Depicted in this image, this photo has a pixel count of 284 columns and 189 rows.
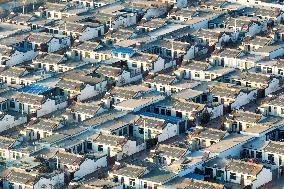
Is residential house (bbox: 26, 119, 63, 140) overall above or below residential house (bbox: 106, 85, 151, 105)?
below

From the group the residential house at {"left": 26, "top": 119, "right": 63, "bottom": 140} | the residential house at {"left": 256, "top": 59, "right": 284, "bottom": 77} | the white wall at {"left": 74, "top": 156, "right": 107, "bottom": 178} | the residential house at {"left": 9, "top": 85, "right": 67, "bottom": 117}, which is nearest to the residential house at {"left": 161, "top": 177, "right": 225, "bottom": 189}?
the white wall at {"left": 74, "top": 156, "right": 107, "bottom": 178}

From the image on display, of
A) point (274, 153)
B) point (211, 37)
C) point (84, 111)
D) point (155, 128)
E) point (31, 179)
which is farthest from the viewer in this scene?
point (211, 37)

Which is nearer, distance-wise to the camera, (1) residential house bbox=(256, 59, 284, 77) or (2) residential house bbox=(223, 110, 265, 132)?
(2) residential house bbox=(223, 110, 265, 132)

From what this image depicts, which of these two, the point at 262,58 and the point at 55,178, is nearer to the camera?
the point at 55,178

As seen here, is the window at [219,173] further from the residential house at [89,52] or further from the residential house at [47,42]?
the residential house at [47,42]

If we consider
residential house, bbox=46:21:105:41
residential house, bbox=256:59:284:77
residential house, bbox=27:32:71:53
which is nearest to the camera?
residential house, bbox=256:59:284:77

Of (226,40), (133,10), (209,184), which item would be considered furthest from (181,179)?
(133,10)

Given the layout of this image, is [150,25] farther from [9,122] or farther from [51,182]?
[51,182]

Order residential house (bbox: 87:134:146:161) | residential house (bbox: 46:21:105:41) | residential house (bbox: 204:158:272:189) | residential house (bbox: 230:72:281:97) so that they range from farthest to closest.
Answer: residential house (bbox: 46:21:105:41) → residential house (bbox: 230:72:281:97) → residential house (bbox: 87:134:146:161) → residential house (bbox: 204:158:272:189)

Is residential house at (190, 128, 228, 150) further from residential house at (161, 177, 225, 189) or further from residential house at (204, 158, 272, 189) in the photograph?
residential house at (161, 177, 225, 189)

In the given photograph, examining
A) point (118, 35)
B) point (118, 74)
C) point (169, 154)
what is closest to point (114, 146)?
point (169, 154)

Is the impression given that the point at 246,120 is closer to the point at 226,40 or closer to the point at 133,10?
the point at 226,40
